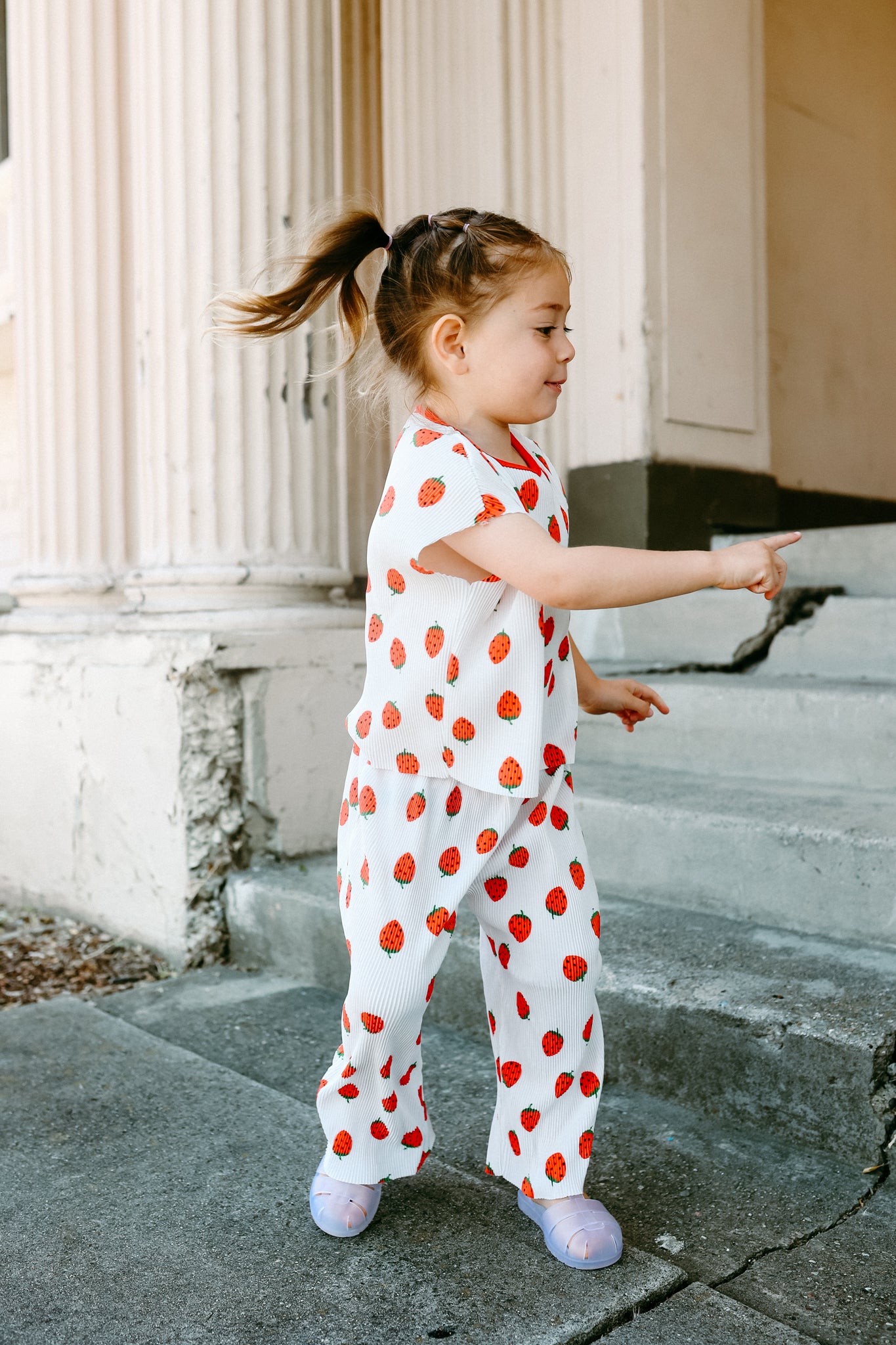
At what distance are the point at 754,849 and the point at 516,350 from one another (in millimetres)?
1132

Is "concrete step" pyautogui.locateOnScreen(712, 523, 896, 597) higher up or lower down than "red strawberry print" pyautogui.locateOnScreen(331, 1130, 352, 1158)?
higher up

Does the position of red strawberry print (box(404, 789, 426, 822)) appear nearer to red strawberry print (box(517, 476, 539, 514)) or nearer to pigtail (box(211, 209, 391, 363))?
red strawberry print (box(517, 476, 539, 514))

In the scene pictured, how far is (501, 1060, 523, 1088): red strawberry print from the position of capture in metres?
1.57

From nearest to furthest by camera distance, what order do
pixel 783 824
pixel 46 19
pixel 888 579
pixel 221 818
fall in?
pixel 783 824, pixel 221 818, pixel 888 579, pixel 46 19

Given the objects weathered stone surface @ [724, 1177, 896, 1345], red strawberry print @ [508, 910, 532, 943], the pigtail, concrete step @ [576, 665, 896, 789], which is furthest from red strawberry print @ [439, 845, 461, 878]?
concrete step @ [576, 665, 896, 789]

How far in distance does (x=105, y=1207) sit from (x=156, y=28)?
2.70 meters

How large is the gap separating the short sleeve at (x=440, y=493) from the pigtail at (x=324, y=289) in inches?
13.2

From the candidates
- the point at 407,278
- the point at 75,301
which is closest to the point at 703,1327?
the point at 407,278

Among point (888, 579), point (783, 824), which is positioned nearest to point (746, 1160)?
point (783, 824)

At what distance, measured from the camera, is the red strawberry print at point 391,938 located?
1.51 meters

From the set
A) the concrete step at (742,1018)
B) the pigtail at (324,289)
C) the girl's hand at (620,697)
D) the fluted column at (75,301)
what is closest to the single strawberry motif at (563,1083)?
the concrete step at (742,1018)

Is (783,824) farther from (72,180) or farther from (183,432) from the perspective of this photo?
(72,180)

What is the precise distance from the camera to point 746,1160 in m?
1.68

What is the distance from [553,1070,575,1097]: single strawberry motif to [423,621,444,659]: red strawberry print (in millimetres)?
580
